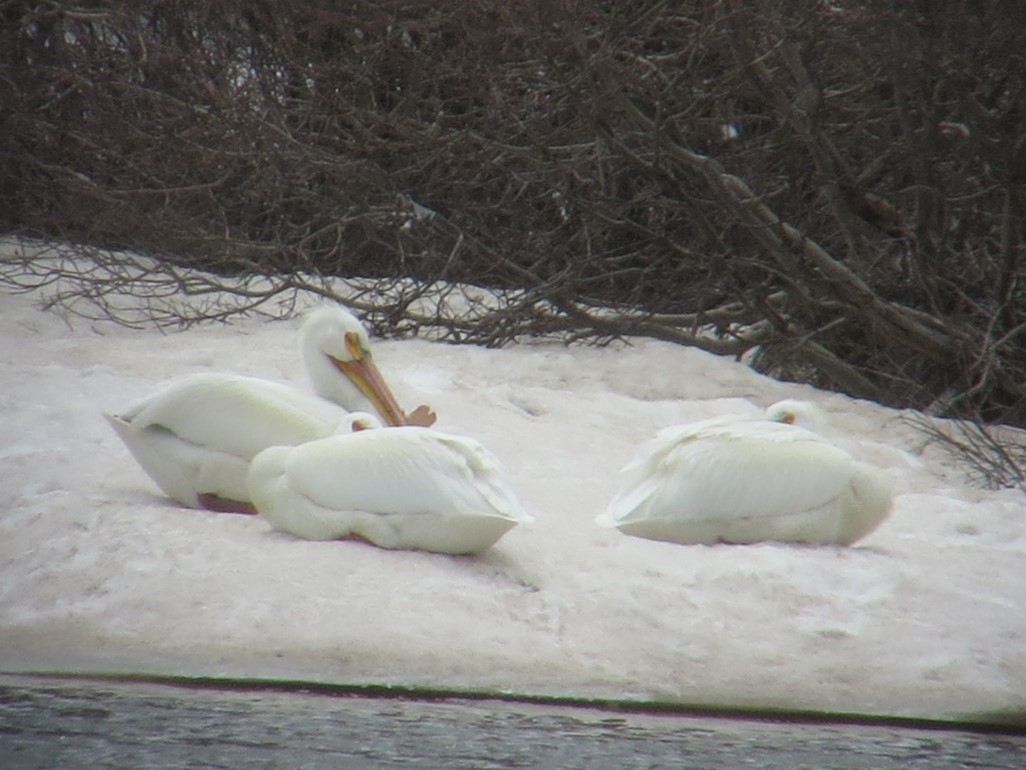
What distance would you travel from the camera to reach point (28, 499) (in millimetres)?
3275

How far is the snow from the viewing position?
247 centimetres

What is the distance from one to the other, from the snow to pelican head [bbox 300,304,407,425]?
15.2 inches

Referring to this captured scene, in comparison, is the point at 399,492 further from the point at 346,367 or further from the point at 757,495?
the point at 346,367

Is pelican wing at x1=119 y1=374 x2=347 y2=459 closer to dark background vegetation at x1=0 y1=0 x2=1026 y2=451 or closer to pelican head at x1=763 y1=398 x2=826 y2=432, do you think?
pelican head at x1=763 y1=398 x2=826 y2=432

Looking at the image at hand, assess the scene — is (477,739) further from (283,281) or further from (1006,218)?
(283,281)

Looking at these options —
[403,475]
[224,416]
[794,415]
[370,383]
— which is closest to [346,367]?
[370,383]

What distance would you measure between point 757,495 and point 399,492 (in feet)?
2.49

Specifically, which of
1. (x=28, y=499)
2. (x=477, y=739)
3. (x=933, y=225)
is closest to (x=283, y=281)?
(x=933, y=225)

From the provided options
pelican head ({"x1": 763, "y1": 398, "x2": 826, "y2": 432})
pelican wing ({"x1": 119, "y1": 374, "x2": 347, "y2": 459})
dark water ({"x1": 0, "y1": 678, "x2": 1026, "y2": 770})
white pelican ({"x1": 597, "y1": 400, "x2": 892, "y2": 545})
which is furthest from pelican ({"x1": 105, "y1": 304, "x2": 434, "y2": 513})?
dark water ({"x1": 0, "y1": 678, "x2": 1026, "y2": 770})

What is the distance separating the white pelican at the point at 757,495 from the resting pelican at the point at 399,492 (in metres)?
0.38

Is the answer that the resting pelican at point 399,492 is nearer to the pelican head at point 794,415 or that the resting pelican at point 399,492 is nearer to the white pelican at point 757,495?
the white pelican at point 757,495

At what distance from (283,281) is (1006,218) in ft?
8.88

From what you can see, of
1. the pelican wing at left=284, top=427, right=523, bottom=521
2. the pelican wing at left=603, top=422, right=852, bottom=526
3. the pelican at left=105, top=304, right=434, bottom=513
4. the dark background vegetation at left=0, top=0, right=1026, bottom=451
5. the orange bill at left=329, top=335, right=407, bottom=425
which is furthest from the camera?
the dark background vegetation at left=0, top=0, right=1026, bottom=451

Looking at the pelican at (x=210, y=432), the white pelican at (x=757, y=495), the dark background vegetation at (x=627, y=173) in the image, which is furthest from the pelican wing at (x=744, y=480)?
the dark background vegetation at (x=627, y=173)
